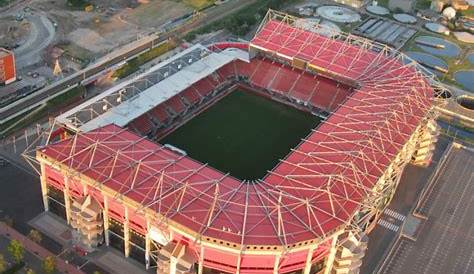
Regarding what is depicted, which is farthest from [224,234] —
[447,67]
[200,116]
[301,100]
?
[447,67]

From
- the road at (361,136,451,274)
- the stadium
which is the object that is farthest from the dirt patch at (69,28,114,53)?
the road at (361,136,451,274)

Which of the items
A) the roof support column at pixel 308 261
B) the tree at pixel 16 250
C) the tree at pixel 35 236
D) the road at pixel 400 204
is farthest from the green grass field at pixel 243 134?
the tree at pixel 16 250

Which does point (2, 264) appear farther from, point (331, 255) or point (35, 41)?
point (35, 41)

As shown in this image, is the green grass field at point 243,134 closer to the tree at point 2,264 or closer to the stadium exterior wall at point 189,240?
the stadium exterior wall at point 189,240

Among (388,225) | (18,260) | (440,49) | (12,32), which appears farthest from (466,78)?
(18,260)

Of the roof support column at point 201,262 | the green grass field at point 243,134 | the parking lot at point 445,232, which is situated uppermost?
the roof support column at point 201,262

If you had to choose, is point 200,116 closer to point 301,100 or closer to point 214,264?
point 301,100
